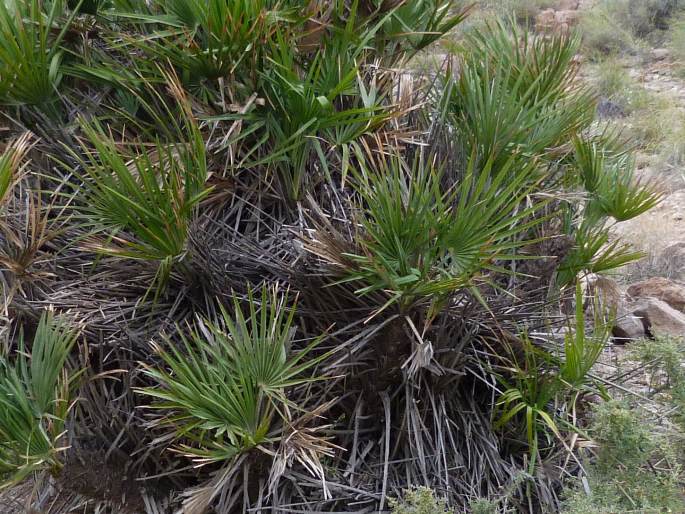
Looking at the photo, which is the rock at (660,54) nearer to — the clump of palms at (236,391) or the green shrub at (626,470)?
the green shrub at (626,470)

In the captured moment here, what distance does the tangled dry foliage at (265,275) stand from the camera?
6.72 ft

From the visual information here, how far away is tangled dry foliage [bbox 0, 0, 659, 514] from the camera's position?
→ 205 centimetres

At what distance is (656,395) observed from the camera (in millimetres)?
2742

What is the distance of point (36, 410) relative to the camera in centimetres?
195

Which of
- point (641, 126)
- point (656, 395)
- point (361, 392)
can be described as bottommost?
point (641, 126)

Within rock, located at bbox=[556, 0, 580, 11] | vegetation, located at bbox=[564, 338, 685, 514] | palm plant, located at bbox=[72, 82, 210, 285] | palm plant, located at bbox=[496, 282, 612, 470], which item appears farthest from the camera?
rock, located at bbox=[556, 0, 580, 11]

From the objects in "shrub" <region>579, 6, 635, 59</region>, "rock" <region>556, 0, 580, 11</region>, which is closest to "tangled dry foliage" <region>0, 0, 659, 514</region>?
"shrub" <region>579, 6, 635, 59</region>

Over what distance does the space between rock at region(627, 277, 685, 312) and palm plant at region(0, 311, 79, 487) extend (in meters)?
3.63

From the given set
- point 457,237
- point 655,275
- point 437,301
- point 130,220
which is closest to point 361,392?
point 437,301

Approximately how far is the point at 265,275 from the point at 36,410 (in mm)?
853

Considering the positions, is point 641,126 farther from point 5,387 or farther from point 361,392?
point 5,387

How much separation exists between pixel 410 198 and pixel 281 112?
2.34ft

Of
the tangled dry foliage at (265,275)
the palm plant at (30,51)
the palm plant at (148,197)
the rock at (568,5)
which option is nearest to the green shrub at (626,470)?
the tangled dry foliage at (265,275)

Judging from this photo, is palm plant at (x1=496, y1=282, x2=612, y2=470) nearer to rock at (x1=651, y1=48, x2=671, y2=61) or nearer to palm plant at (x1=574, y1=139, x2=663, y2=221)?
palm plant at (x1=574, y1=139, x2=663, y2=221)
